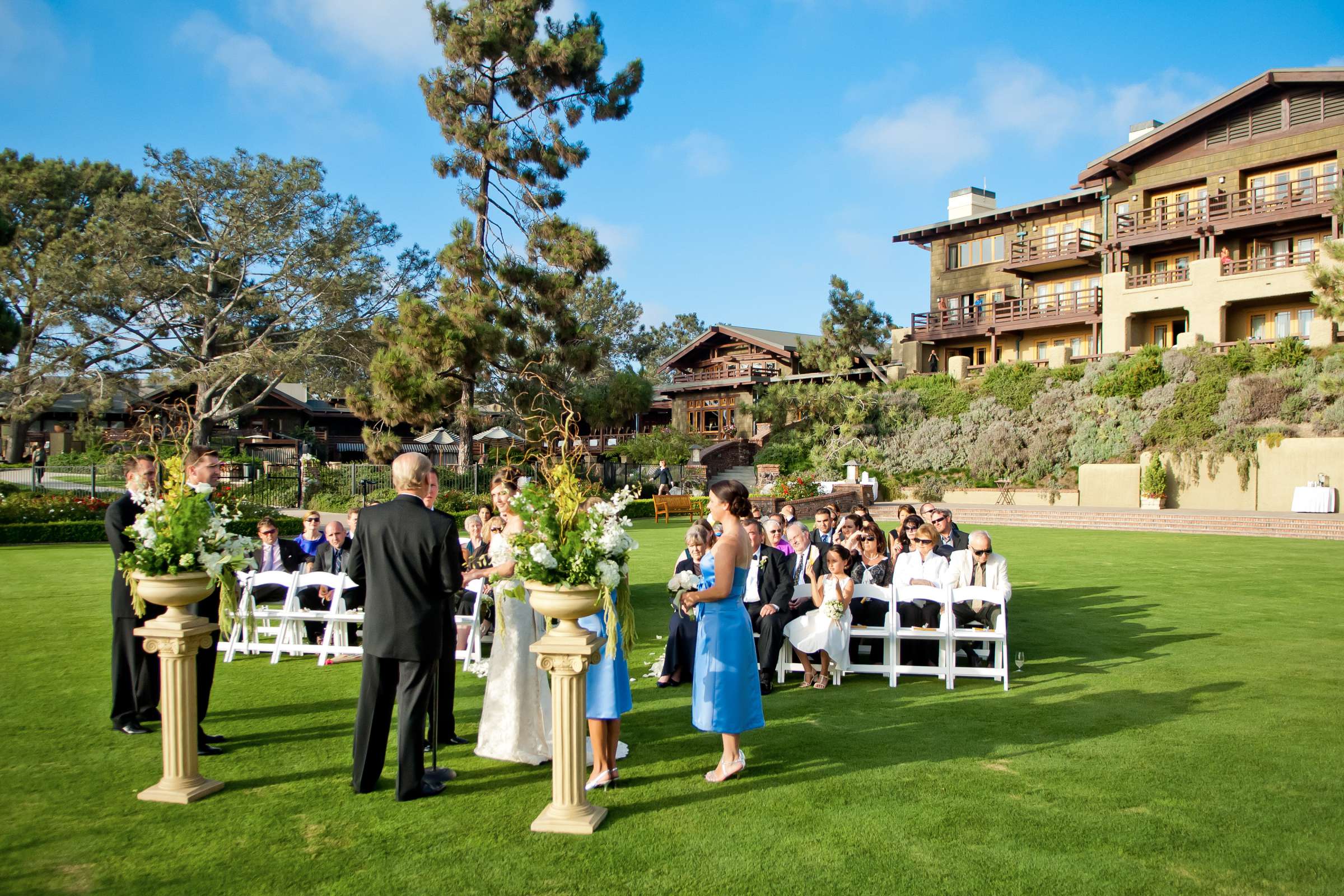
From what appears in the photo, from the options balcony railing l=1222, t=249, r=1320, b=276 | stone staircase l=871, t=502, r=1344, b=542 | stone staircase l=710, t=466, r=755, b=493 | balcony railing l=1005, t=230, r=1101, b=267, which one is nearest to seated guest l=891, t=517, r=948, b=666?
stone staircase l=871, t=502, r=1344, b=542

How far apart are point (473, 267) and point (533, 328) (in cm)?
269

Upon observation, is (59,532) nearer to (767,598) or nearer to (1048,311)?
(767,598)

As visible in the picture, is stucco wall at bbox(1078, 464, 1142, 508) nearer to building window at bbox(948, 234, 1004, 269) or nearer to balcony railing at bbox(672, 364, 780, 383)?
building window at bbox(948, 234, 1004, 269)

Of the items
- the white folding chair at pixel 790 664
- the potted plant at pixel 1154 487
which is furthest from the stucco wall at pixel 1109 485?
the white folding chair at pixel 790 664

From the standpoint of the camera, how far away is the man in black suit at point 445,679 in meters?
5.18

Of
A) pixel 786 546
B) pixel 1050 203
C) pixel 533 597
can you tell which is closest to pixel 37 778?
pixel 533 597

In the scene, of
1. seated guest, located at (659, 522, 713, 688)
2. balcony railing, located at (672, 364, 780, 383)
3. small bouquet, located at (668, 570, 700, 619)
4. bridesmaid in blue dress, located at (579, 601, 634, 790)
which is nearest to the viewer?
bridesmaid in blue dress, located at (579, 601, 634, 790)

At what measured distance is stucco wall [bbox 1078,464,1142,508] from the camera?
101 ft

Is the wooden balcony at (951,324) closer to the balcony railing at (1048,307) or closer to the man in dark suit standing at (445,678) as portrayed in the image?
the balcony railing at (1048,307)

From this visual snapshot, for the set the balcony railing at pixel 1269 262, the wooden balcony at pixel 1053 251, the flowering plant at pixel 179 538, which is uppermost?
the wooden balcony at pixel 1053 251

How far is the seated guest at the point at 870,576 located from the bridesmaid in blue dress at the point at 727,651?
2.89 m

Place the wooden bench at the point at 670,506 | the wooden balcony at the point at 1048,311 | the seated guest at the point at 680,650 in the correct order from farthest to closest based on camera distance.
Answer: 1. the wooden balcony at the point at 1048,311
2. the wooden bench at the point at 670,506
3. the seated guest at the point at 680,650

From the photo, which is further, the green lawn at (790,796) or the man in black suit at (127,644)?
the man in black suit at (127,644)

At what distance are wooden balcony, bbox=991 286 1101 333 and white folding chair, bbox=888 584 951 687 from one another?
34840 mm
